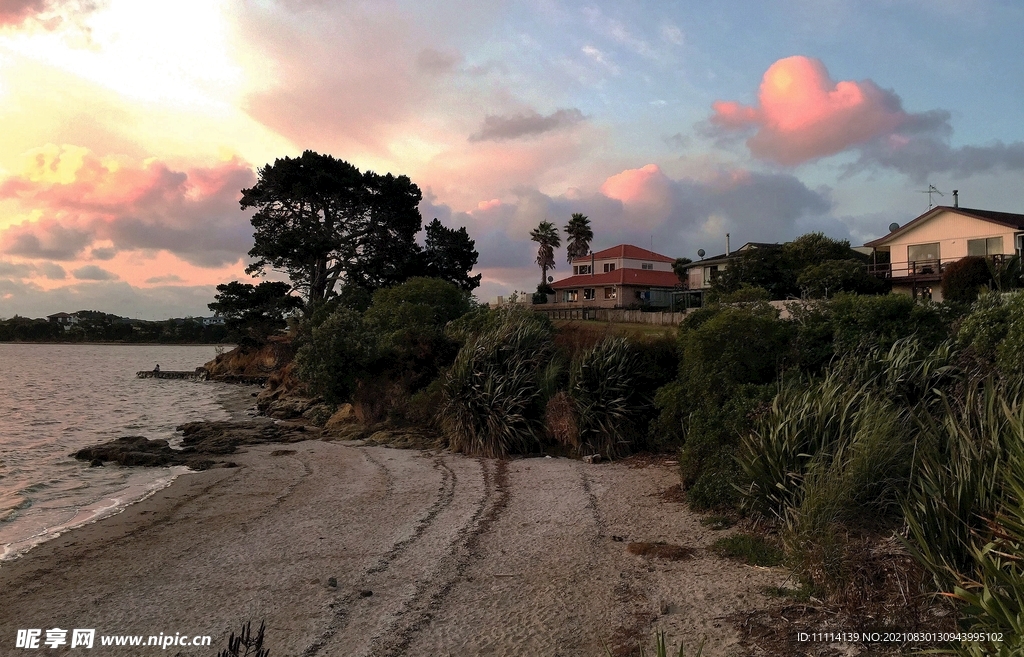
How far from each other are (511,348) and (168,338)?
174m

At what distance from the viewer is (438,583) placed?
8.16 meters

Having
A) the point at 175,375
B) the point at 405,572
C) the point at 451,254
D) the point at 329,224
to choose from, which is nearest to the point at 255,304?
the point at 329,224

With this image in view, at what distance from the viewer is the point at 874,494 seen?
796cm

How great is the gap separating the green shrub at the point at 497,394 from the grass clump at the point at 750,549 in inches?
331

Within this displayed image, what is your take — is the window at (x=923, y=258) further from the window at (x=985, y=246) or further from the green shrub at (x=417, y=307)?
the green shrub at (x=417, y=307)

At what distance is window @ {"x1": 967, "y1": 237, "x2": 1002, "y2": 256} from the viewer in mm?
38750

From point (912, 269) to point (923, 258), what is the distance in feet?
5.01

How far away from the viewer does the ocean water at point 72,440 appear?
1370 centimetres

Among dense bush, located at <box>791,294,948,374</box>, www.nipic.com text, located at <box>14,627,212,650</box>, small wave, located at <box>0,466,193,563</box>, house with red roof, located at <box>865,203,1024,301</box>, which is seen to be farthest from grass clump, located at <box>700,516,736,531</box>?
house with red roof, located at <box>865,203,1024,301</box>

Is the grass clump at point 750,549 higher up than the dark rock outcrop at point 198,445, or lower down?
higher up

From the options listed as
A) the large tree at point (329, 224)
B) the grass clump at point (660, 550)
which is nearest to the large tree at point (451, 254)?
the large tree at point (329, 224)

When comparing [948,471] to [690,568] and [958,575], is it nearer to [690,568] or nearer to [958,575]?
[958,575]

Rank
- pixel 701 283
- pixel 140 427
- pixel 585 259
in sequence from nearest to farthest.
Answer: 1. pixel 140 427
2. pixel 701 283
3. pixel 585 259

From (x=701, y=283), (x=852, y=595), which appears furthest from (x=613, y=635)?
(x=701, y=283)
